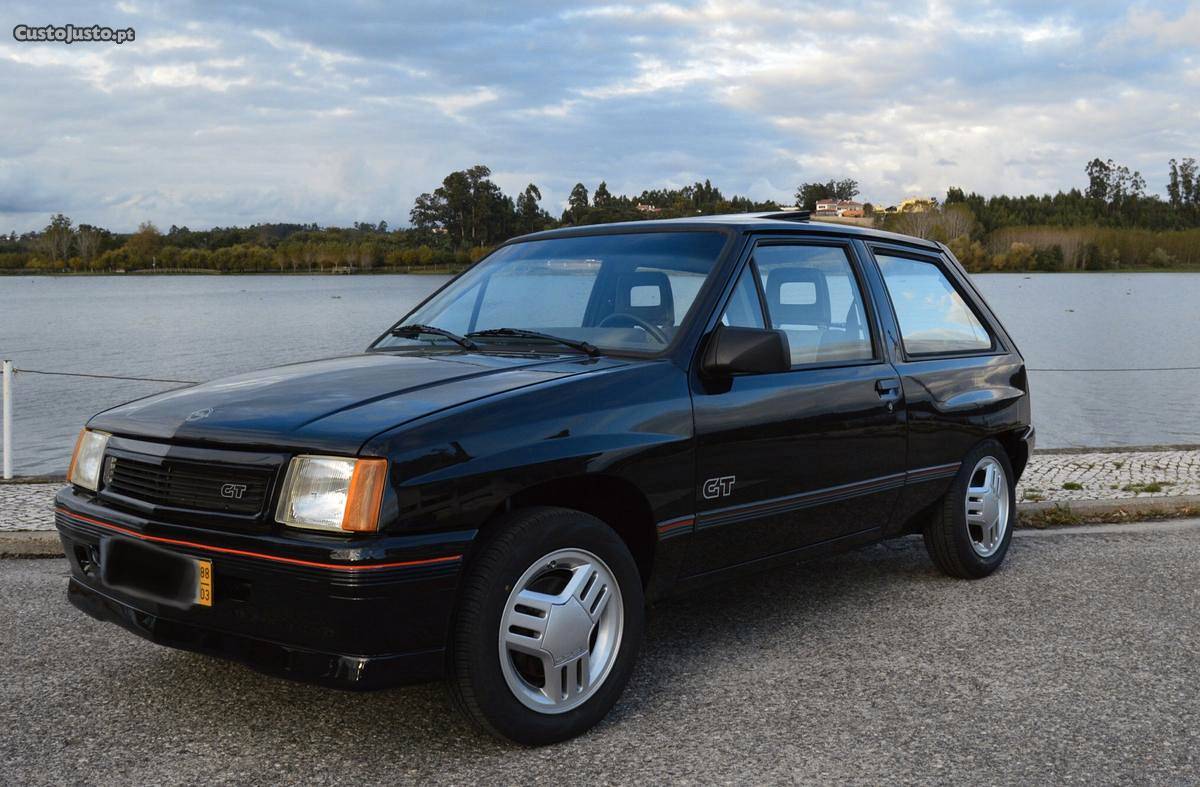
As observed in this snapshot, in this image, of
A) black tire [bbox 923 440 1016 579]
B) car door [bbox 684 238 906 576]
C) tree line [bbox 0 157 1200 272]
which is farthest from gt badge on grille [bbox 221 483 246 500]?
tree line [bbox 0 157 1200 272]

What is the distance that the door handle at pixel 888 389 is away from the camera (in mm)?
4574

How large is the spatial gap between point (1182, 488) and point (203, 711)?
22.4 ft

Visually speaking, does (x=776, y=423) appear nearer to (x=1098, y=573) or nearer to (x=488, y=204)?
(x=1098, y=573)

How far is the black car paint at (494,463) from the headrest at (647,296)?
0.55ft

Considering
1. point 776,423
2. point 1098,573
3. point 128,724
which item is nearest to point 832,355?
point 776,423

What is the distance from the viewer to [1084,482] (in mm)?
8039

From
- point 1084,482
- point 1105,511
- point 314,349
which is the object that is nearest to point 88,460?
point 1105,511

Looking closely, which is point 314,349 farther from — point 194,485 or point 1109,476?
point 194,485

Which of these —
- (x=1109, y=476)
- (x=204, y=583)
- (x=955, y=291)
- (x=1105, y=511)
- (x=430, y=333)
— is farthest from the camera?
(x=1109, y=476)

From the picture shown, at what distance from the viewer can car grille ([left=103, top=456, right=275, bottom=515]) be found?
3.04 metres

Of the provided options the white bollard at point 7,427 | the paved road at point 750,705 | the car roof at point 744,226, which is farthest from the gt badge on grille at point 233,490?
the white bollard at point 7,427

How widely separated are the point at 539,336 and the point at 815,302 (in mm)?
1191

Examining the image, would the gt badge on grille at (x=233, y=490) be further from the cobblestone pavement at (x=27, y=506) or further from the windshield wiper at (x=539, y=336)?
the cobblestone pavement at (x=27, y=506)

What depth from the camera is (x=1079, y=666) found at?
409 centimetres
